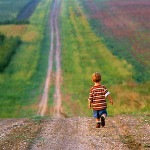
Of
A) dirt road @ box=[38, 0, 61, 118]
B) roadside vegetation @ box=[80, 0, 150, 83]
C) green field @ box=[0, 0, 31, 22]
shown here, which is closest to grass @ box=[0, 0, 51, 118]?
dirt road @ box=[38, 0, 61, 118]

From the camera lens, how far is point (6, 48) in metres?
30.5

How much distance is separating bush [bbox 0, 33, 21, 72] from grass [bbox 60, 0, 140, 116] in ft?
15.1

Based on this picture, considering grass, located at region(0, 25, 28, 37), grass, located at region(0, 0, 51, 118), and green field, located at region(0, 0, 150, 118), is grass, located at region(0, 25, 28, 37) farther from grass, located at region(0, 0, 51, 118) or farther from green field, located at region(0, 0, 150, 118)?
grass, located at region(0, 0, 51, 118)

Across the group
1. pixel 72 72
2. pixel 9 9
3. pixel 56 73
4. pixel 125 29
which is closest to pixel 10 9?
Result: pixel 9 9

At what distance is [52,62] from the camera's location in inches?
1083

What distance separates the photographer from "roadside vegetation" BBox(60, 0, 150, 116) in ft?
52.1

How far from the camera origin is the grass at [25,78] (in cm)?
1700

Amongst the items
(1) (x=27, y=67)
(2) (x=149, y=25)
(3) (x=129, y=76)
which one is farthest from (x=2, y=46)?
(2) (x=149, y=25)

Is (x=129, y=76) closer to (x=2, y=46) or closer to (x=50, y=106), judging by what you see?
(x=50, y=106)

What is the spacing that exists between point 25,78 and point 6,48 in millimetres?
8393

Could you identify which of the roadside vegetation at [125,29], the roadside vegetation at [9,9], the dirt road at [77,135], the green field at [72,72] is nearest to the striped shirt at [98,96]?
the dirt road at [77,135]

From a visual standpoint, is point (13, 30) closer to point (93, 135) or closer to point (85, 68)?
point (85, 68)

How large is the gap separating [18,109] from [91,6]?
42189mm

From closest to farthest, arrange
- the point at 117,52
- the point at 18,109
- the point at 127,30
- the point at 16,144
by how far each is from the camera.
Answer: the point at 16,144 → the point at 18,109 → the point at 117,52 → the point at 127,30
